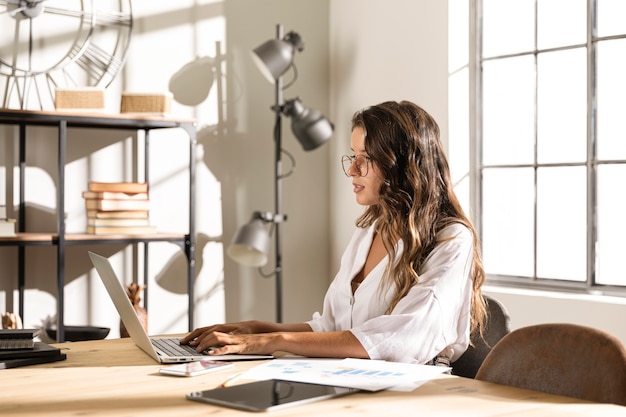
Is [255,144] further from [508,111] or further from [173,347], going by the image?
[173,347]

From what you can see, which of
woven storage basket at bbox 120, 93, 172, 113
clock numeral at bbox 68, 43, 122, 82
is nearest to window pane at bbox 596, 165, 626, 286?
woven storage basket at bbox 120, 93, 172, 113

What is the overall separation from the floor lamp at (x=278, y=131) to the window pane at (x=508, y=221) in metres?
0.87

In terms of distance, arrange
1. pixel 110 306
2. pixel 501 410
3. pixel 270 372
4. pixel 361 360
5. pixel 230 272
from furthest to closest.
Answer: pixel 230 272
pixel 110 306
pixel 361 360
pixel 270 372
pixel 501 410

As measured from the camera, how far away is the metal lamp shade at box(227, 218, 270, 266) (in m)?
3.99

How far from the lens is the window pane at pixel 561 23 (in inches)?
150

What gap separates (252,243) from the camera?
13.1 ft

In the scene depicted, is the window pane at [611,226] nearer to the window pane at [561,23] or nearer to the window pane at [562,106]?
the window pane at [562,106]

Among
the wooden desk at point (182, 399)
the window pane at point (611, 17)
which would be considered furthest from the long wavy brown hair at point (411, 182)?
the window pane at point (611, 17)

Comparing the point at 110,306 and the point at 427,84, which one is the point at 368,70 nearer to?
the point at 427,84

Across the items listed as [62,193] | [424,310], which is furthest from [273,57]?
[424,310]

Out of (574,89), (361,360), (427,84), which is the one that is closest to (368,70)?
(427,84)

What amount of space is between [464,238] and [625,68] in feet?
5.79

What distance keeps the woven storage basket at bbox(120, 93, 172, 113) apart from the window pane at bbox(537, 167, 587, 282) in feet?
5.68

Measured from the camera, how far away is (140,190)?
A: 3.88 metres
